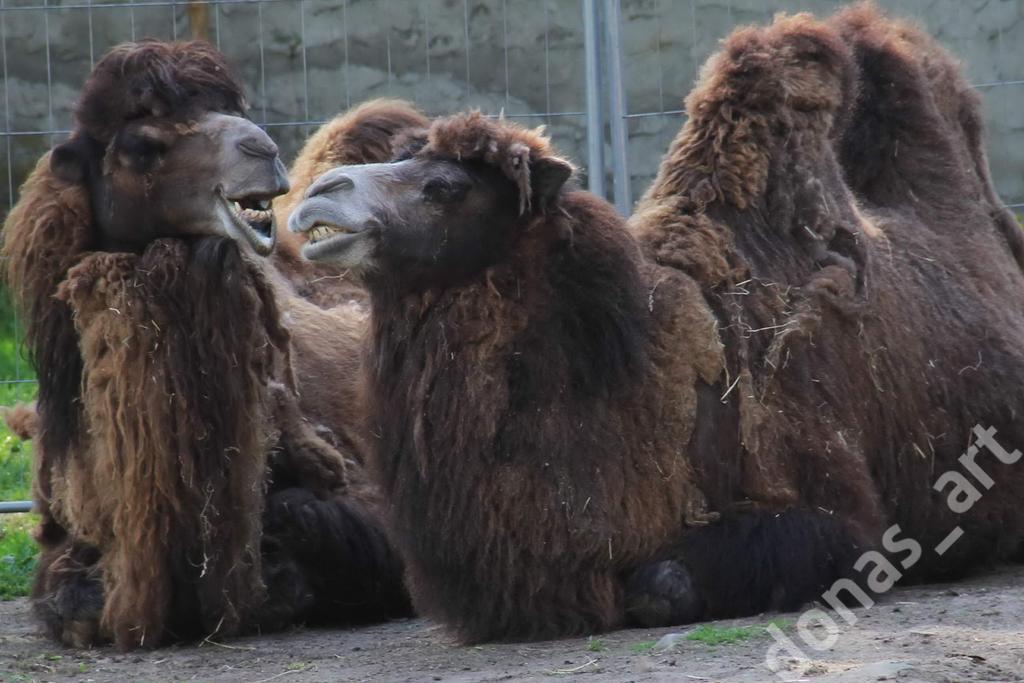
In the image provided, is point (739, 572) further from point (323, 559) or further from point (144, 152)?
point (144, 152)

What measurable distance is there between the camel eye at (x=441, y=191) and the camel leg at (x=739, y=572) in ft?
4.13

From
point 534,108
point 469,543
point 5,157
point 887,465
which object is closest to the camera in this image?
point 469,543

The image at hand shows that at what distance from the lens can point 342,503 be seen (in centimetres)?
643

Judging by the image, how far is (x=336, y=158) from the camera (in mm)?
8102

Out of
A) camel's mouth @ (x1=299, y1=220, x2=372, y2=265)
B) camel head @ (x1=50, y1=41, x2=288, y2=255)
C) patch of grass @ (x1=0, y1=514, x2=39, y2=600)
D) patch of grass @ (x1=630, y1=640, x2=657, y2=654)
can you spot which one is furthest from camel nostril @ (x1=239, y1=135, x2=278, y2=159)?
patch of grass @ (x1=0, y1=514, x2=39, y2=600)

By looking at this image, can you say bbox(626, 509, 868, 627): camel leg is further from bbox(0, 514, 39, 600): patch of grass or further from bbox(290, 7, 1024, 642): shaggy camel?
bbox(0, 514, 39, 600): patch of grass

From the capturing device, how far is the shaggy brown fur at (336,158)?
7762mm

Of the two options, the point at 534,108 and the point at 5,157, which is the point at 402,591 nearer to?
the point at 534,108

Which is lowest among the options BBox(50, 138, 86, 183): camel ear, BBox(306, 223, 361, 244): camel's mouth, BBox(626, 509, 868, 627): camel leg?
BBox(626, 509, 868, 627): camel leg

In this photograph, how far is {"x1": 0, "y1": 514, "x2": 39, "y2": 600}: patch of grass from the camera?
296 inches

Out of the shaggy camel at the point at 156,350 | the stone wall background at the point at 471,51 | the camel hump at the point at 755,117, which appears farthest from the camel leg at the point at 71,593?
the stone wall background at the point at 471,51

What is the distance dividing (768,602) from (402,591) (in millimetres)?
1551

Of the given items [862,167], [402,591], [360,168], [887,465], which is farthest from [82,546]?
[862,167]

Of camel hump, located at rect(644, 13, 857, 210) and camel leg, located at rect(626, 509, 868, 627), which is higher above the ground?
camel hump, located at rect(644, 13, 857, 210)
